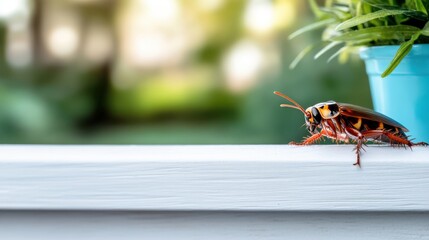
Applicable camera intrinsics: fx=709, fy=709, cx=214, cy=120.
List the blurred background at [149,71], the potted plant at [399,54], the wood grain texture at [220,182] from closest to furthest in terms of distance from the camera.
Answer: the wood grain texture at [220,182] < the potted plant at [399,54] < the blurred background at [149,71]

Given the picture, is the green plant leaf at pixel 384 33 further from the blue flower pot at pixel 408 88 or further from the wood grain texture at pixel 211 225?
the wood grain texture at pixel 211 225

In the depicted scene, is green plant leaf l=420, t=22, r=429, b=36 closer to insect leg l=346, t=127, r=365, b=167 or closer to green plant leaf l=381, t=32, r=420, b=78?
green plant leaf l=381, t=32, r=420, b=78

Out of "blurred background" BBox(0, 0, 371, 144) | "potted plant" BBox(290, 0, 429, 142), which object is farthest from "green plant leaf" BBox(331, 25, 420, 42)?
"blurred background" BBox(0, 0, 371, 144)

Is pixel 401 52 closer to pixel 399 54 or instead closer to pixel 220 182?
pixel 399 54

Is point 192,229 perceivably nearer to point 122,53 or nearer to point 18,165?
point 18,165

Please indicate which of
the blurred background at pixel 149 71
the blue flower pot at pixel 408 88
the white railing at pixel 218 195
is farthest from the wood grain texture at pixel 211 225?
the blurred background at pixel 149 71

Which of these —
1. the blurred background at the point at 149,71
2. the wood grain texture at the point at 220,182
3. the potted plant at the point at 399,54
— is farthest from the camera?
the blurred background at the point at 149,71
